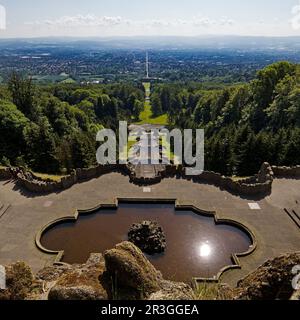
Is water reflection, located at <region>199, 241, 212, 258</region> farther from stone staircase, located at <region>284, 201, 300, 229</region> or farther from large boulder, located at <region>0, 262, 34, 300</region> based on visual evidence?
large boulder, located at <region>0, 262, 34, 300</region>

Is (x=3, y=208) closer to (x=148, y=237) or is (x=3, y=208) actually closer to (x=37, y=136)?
(x=148, y=237)

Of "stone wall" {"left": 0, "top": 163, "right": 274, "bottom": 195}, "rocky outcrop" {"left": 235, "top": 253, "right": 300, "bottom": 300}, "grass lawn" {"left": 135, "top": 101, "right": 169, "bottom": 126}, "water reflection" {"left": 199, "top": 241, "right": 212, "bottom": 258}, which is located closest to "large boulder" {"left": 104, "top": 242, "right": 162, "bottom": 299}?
"rocky outcrop" {"left": 235, "top": 253, "right": 300, "bottom": 300}

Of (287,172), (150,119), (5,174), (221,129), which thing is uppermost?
(221,129)

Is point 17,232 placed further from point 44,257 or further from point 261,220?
point 261,220

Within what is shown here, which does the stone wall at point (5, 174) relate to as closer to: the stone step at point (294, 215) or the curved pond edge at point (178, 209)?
A: the curved pond edge at point (178, 209)

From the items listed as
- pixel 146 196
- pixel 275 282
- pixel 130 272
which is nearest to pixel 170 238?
pixel 146 196
